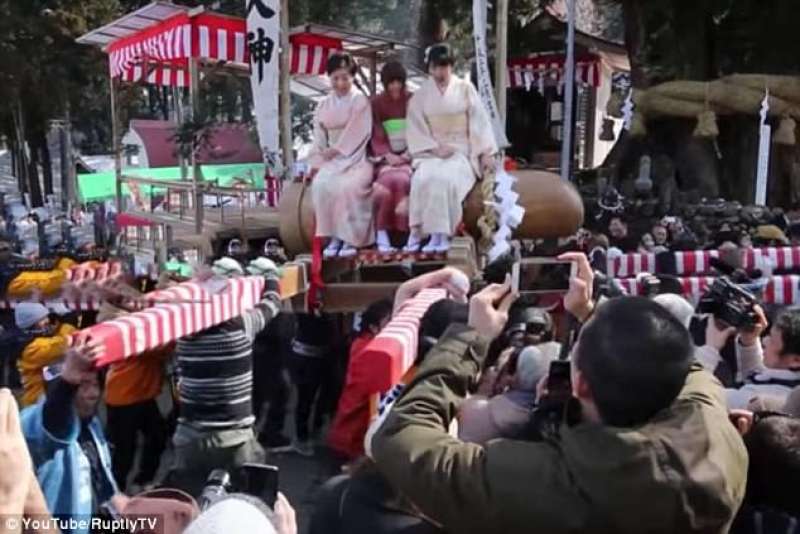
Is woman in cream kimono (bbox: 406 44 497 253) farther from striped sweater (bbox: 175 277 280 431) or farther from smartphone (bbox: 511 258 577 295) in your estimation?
smartphone (bbox: 511 258 577 295)

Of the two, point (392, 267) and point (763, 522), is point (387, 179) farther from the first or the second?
point (763, 522)

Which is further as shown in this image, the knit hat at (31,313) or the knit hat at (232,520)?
the knit hat at (31,313)

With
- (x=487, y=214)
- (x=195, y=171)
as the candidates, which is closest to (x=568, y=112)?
(x=195, y=171)

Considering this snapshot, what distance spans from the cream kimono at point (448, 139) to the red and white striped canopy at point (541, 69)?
13.1m

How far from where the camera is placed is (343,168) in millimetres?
6676

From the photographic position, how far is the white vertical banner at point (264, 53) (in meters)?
9.73

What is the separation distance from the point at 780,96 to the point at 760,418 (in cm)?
1262

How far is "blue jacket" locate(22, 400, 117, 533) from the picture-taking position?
2.85 metres

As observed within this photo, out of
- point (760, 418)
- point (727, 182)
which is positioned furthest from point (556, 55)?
point (760, 418)

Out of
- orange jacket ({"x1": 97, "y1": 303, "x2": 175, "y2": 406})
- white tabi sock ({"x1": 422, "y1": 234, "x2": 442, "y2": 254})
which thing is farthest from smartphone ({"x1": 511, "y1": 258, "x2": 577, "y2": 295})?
white tabi sock ({"x1": 422, "y1": 234, "x2": 442, "y2": 254})

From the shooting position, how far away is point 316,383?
6.67 meters

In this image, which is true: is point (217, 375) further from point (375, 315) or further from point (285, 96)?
point (285, 96)

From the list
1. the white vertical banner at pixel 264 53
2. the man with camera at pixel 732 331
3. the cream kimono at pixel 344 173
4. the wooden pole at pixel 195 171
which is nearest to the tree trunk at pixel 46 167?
the wooden pole at pixel 195 171

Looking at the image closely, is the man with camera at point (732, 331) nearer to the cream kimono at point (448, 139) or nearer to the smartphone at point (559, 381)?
the smartphone at point (559, 381)
